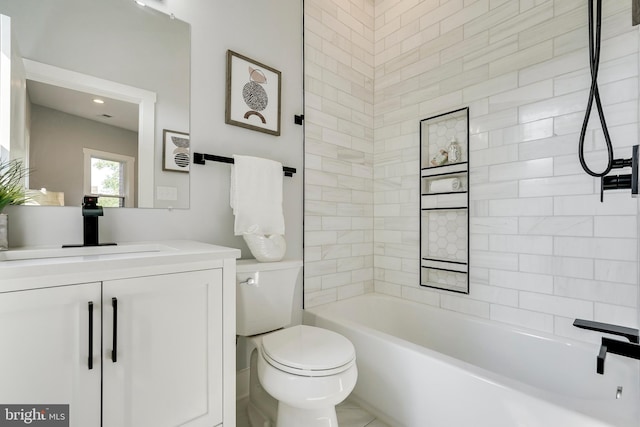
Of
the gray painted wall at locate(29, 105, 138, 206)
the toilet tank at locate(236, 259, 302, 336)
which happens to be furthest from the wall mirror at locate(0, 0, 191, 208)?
the toilet tank at locate(236, 259, 302, 336)

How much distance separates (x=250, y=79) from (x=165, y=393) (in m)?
1.63

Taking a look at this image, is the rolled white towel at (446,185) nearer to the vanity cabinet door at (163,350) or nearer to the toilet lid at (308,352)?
the toilet lid at (308,352)

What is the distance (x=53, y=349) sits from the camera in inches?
32.5

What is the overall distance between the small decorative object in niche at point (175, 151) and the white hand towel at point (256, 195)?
0.80ft

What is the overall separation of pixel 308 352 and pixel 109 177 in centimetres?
118

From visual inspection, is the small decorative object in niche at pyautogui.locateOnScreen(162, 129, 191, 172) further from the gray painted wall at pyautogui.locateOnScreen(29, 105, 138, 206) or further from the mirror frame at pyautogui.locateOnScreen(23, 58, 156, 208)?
the gray painted wall at pyautogui.locateOnScreen(29, 105, 138, 206)

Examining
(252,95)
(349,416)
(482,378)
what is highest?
(252,95)

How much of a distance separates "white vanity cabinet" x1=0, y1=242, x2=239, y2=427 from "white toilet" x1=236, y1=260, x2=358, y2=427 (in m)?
0.22

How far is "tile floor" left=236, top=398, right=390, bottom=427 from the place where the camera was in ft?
5.23

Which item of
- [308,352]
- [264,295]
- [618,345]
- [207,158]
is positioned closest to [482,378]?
[618,345]

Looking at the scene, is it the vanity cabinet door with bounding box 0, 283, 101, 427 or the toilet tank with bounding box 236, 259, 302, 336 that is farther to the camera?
the toilet tank with bounding box 236, 259, 302, 336

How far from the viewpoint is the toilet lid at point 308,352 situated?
119 cm

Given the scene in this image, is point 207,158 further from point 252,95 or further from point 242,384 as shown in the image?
point 242,384

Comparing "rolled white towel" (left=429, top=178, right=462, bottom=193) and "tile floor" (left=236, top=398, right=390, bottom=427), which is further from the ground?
"rolled white towel" (left=429, top=178, right=462, bottom=193)
